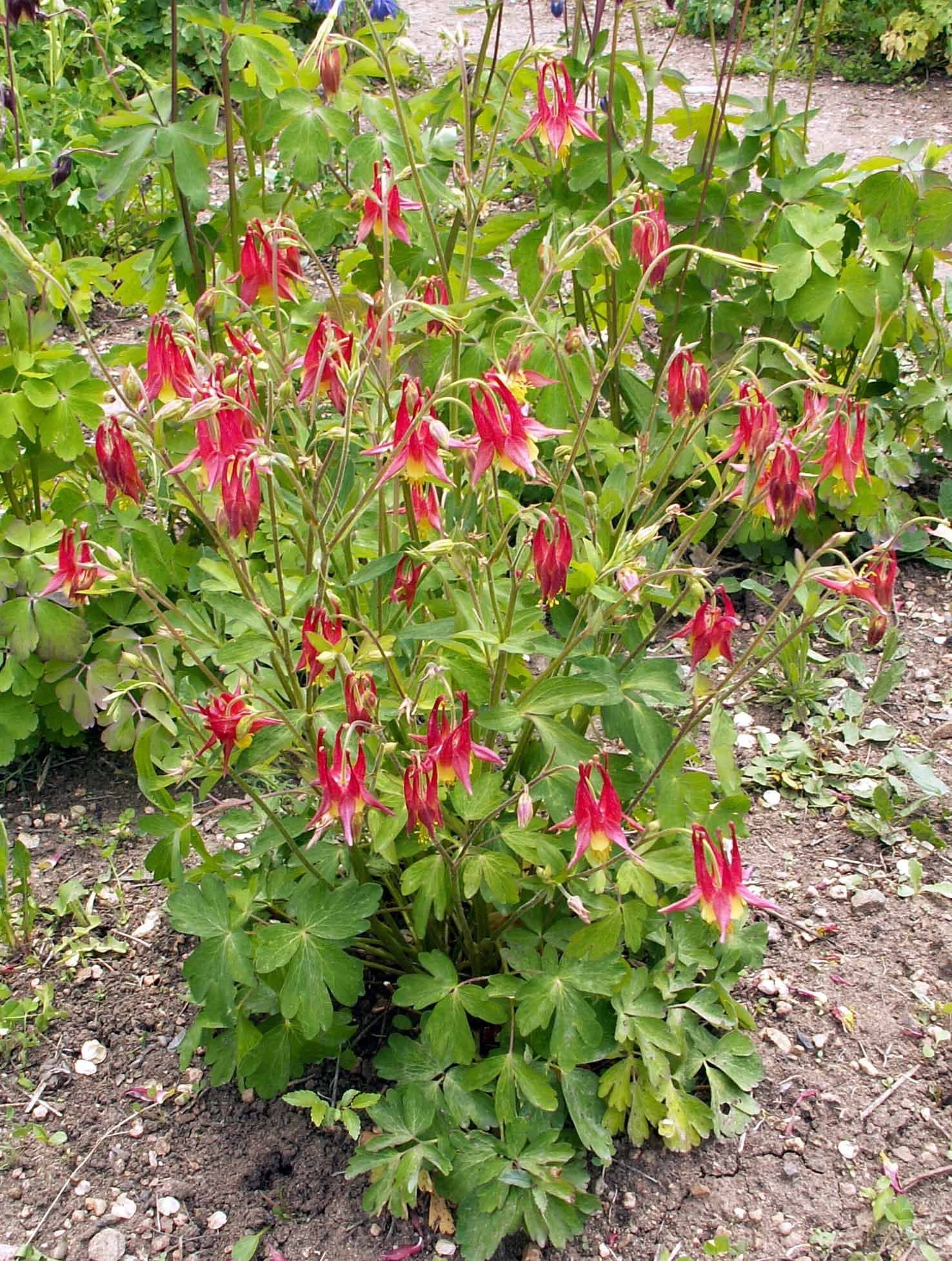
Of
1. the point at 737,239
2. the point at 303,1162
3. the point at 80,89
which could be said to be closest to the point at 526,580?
the point at 303,1162

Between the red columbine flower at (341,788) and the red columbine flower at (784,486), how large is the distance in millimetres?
689

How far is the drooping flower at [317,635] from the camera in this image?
5.99ft

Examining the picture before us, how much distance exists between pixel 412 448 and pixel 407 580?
342mm

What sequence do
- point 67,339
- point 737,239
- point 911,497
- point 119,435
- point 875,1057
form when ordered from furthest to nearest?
point 67,339 < point 911,497 < point 737,239 < point 875,1057 < point 119,435

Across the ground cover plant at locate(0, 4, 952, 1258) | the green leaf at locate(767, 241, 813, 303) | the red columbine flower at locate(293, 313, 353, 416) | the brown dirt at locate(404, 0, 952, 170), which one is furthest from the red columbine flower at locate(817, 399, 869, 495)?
the brown dirt at locate(404, 0, 952, 170)

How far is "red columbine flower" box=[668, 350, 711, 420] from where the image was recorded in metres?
1.94

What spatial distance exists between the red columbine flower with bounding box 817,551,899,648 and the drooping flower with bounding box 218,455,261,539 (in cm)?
80

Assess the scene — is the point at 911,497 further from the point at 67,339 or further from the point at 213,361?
the point at 67,339

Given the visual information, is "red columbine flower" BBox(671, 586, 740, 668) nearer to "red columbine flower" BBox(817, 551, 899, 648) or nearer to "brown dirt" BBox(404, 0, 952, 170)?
"red columbine flower" BBox(817, 551, 899, 648)

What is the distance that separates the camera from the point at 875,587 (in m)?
1.85

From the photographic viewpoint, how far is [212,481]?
5.47 feet

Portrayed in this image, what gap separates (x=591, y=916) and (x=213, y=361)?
110cm

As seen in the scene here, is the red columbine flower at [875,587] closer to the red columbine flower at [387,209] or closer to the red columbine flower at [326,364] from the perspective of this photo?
the red columbine flower at [326,364]

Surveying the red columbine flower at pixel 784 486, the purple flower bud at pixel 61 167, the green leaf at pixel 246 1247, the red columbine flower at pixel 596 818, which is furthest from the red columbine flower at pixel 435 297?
the green leaf at pixel 246 1247
